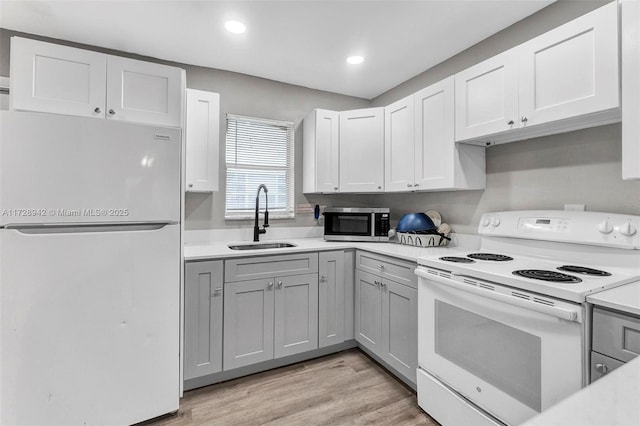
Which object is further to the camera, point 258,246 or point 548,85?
point 258,246

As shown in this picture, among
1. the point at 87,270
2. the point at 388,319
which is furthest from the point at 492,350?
the point at 87,270

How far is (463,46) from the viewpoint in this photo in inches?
96.3

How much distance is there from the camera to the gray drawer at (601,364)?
107 centimetres

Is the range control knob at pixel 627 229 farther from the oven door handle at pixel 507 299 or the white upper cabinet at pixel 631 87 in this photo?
the oven door handle at pixel 507 299

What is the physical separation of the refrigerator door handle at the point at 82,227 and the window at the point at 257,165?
1.11 m

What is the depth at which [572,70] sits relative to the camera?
60.9 inches

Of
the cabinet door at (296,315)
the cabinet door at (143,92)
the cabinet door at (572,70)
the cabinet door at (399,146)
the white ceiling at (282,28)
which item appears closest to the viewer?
the cabinet door at (572,70)

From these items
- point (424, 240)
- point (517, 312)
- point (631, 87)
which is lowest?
point (517, 312)

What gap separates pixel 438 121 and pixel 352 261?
133 cm

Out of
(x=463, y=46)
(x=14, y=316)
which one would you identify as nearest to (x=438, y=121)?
(x=463, y=46)

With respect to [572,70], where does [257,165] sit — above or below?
below

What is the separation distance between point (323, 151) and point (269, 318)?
1630mm

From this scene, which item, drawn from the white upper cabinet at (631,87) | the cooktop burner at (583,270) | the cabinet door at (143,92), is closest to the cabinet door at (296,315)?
the cabinet door at (143,92)

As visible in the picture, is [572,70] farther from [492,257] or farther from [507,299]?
[507,299]
